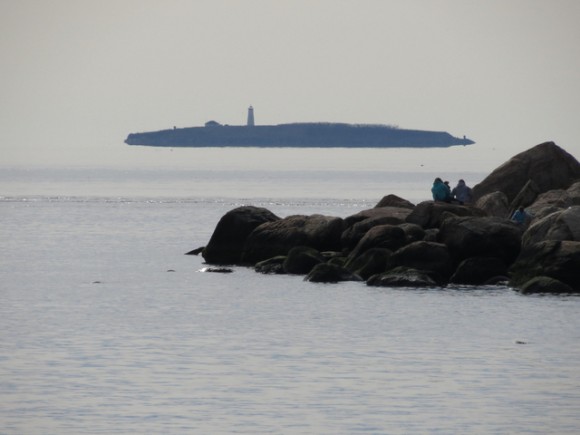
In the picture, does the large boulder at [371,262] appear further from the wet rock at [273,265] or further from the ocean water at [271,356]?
the wet rock at [273,265]

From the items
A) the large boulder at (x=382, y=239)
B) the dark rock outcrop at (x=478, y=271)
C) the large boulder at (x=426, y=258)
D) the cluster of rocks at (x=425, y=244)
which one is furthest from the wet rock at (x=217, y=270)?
the dark rock outcrop at (x=478, y=271)

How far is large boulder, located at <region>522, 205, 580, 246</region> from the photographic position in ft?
128

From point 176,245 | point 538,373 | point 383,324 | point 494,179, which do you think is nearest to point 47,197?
point 176,245

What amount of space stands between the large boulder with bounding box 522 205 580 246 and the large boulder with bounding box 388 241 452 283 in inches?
98.5

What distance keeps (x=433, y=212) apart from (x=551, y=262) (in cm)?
641

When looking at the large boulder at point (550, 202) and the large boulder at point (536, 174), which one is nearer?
the large boulder at point (550, 202)

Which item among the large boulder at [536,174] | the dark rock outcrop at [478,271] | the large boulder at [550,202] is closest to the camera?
the dark rock outcrop at [478,271]

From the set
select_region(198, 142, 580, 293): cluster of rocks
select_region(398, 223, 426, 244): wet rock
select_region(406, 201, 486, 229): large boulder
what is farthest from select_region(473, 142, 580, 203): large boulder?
select_region(398, 223, 426, 244): wet rock

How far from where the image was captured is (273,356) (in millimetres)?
27922

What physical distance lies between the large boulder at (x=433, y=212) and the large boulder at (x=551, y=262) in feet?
14.2

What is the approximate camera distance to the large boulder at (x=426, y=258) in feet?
127

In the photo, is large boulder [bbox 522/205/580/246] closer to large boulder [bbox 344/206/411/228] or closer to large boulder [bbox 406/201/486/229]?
large boulder [bbox 406/201/486/229]

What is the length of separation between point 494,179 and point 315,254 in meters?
11.6

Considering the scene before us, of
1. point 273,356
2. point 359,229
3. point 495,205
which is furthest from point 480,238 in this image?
point 273,356
